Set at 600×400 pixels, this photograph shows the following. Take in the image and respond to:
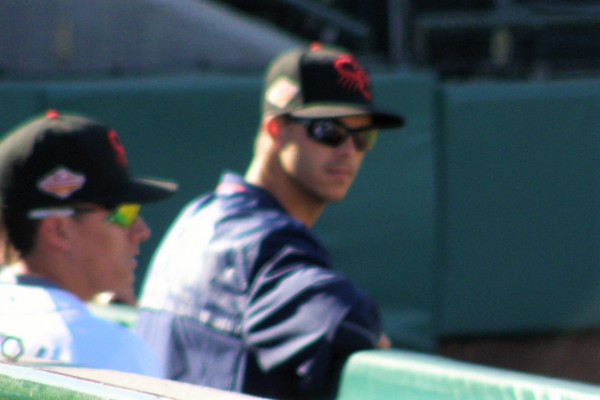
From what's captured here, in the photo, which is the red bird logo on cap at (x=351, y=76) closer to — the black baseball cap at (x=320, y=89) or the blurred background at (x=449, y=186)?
the black baseball cap at (x=320, y=89)

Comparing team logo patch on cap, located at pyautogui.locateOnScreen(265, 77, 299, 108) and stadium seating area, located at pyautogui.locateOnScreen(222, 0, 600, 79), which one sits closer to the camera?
team logo patch on cap, located at pyautogui.locateOnScreen(265, 77, 299, 108)

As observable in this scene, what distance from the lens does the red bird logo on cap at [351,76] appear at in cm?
290

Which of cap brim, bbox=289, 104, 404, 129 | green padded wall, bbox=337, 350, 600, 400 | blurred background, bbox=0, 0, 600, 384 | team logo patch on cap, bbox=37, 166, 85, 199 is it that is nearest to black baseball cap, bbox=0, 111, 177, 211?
team logo patch on cap, bbox=37, 166, 85, 199

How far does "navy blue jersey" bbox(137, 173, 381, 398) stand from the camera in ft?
7.32

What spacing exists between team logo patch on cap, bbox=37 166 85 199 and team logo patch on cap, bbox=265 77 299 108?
0.86 meters

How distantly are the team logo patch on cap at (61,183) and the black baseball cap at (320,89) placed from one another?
85cm

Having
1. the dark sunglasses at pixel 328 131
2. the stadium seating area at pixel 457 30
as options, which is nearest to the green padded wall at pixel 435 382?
the dark sunglasses at pixel 328 131

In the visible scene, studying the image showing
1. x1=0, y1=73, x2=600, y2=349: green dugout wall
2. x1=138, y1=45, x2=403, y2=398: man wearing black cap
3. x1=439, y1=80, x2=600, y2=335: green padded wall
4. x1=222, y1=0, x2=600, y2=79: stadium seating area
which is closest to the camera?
x1=138, y1=45, x2=403, y2=398: man wearing black cap

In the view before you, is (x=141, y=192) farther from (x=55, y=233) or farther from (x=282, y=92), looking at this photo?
(x=282, y=92)

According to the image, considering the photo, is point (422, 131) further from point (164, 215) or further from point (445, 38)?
point (445, 38)

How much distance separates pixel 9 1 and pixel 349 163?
4.64 metres

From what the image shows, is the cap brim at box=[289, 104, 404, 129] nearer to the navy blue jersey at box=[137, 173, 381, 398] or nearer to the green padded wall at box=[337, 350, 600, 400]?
the navy blue jersey at box=[137, 173, 381, 398]


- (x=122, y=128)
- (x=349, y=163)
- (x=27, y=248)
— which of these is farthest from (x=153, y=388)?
(x=122, y=128)

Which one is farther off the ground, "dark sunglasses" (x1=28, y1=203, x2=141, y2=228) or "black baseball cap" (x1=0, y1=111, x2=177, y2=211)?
"black baseball cap" (x1=0, y1=111, x2=177, y2=211)
